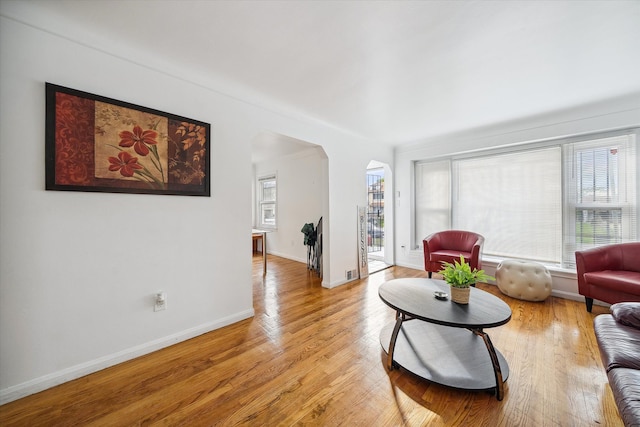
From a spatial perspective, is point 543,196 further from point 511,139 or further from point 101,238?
point 101,238

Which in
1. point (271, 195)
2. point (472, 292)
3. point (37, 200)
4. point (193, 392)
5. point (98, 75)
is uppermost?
point (98, 75)

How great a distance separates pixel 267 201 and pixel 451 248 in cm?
449

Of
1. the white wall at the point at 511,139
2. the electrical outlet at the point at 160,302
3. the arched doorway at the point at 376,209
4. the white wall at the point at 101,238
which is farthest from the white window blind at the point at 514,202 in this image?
the electrical outlet at the point at 160,302

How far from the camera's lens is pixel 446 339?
83.4 inches

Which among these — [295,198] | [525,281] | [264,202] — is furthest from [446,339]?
[264,202]

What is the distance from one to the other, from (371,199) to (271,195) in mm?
2659

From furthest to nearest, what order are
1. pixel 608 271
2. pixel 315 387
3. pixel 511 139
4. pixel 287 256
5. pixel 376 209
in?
1. pixel 376 209
2. pixel 287 256
3. pixel 511 139
4. pixel 608 271
5. pixel 315 387

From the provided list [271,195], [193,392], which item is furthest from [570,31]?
[271,195]

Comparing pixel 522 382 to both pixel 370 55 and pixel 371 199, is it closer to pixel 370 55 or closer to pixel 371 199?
pixel 370 55

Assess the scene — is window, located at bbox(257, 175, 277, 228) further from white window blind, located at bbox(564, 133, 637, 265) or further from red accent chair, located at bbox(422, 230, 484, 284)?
white window blind, located at bbox(564, 133, 637, 265)

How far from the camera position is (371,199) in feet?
20.9

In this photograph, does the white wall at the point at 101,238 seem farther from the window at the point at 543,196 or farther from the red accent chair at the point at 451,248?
the window at the point at 543,196

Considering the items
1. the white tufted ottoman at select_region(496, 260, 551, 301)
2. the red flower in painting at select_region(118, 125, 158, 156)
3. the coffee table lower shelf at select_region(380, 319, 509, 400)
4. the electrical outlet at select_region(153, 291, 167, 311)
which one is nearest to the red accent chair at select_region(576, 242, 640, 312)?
the white tufted ottoman at select_region(496, 260, 551, 301)

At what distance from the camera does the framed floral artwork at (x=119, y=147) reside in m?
1.65
